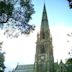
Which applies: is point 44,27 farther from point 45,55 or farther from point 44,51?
point 45,55

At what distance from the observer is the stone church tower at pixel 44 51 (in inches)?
3369

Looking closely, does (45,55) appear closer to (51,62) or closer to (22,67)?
(51,62)

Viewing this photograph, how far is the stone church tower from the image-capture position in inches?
3369

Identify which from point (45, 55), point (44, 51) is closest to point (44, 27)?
point (44, 51)

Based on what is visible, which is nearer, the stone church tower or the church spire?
the stone church tower

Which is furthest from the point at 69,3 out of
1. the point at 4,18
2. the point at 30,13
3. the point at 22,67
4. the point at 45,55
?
the point at 22,67

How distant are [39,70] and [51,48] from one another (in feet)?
29.8

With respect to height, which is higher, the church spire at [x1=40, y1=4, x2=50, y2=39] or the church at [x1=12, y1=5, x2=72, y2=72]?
the church spire at [x1=40, y1=4, x2=50, y2=39]

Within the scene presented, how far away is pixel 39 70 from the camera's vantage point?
86.1 meters

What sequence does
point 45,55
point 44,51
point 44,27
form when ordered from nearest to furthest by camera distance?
point 45,55 → point 44,51 → point 44,27

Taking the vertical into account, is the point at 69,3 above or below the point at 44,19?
below

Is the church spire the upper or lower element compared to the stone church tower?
upper

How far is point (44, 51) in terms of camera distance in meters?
86.6

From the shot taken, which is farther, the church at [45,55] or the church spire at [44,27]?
the church spire at [44,27]
